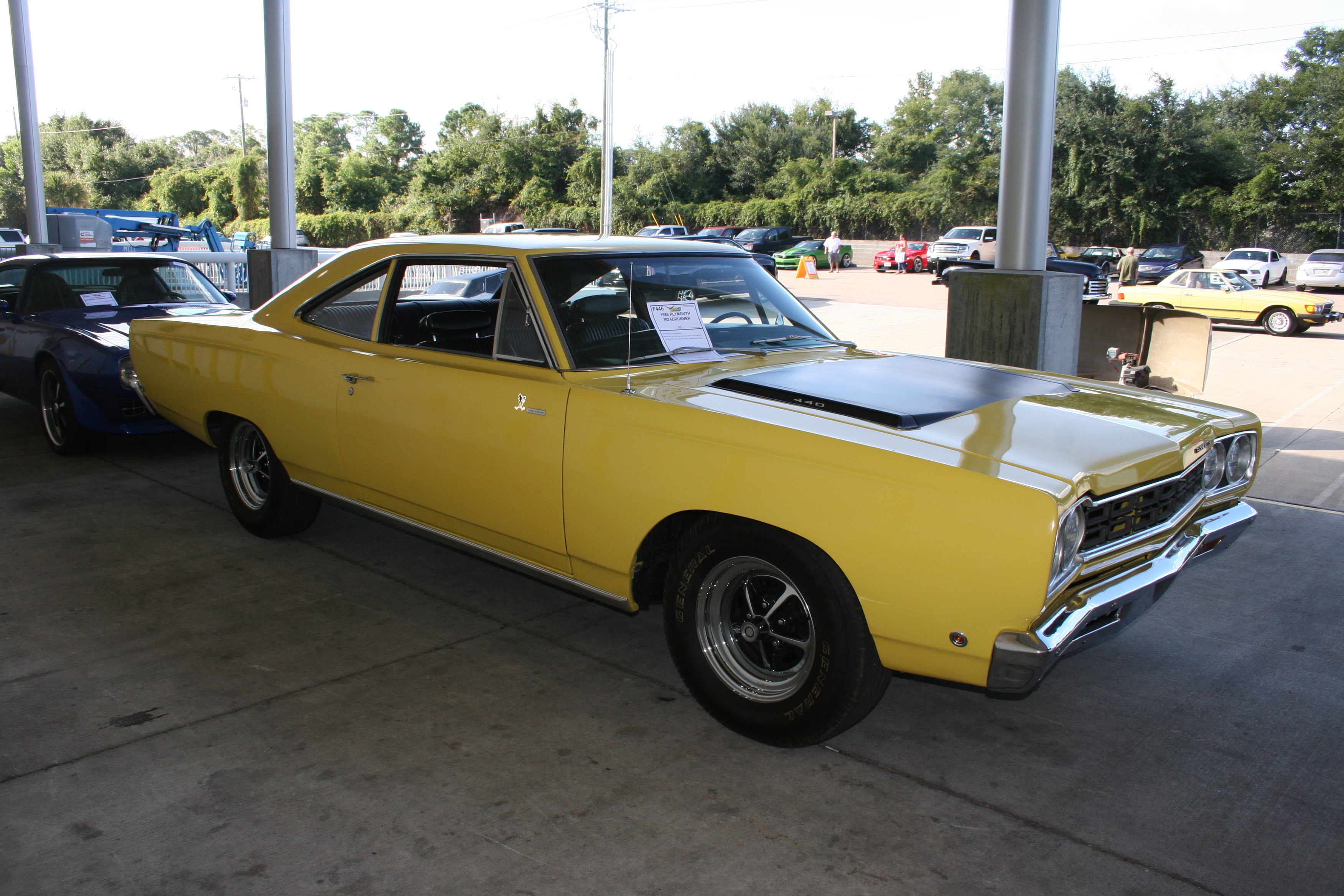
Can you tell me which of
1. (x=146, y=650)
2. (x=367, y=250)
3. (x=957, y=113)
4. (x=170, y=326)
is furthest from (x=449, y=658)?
(x=957, y=113)

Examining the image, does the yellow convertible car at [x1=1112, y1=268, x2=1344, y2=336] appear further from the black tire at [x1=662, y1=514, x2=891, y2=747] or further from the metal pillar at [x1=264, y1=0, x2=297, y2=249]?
the black tire at [x1=662, y1=514, x2=891, y2=747]

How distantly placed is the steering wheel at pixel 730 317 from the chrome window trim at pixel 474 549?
128 centimetres

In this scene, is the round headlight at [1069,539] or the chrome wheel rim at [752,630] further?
the chrome wheel rim at [752,630]

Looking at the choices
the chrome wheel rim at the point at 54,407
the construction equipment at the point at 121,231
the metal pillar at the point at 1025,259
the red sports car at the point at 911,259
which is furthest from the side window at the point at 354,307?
the red sports car at the point at 911,259

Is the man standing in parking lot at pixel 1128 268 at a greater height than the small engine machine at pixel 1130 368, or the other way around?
the man standing in parking lot at pixel 1128 268

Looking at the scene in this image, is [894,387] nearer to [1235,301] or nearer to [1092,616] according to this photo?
[1092,616]

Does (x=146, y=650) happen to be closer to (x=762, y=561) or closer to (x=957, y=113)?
Result: (x=762, y=561)

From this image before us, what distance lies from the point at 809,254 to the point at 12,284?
32454 millimetres

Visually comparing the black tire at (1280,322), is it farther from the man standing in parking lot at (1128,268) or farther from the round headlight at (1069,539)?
the round headlight at (1069,539)

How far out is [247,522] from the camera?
5.23 meters

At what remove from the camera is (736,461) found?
9.71ft

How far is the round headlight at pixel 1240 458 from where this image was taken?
3.60 m

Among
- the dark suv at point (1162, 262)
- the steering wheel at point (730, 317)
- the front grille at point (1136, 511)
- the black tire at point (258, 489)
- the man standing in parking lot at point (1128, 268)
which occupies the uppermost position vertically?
the dark suv at point (1162, 262)

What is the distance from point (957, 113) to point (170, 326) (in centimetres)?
7481
